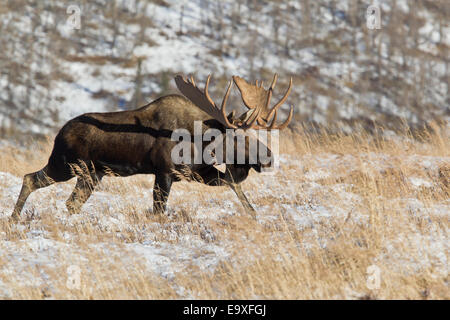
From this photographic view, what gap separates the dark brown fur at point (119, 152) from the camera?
7.12 meters

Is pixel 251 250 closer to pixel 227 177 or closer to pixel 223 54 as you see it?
pixel 227 177

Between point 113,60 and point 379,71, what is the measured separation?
1706cm

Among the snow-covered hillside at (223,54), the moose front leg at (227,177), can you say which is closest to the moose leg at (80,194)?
the moose front leg at (227,177)

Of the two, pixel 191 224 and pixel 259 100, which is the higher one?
pixel 259 100

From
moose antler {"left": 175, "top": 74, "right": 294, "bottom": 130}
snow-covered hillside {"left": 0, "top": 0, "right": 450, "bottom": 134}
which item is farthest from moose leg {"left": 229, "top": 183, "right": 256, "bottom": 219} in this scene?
snow-covered hillside {"left": 0, "top": 0, "right": 450, "bottom": 134}

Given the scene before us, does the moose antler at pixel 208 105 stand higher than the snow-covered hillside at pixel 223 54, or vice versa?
the snow-covered hillside at pixel 223 54

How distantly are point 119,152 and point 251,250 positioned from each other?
286 centimetres

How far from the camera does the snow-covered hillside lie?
102ft

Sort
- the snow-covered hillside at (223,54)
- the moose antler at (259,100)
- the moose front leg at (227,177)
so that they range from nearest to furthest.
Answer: the moose front leg at (227,177)
the moose antler at (259,100)
the snow-covered hillside at (223,54)

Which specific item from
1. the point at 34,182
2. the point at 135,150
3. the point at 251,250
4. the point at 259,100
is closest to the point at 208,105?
the point at 259,100

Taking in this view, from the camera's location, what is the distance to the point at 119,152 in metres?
7.23

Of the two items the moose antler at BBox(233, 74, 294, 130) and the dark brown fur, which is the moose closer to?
the dark brown fur

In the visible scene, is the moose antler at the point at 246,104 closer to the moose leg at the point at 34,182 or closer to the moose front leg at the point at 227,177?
the moose front leg at the point at 227,177
